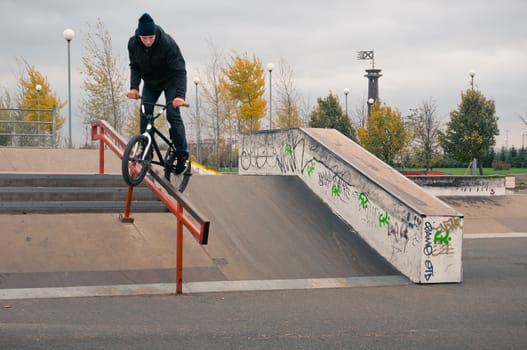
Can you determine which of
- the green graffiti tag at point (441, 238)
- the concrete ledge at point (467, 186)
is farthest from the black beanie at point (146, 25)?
the concrete ledge at point (467, 186)

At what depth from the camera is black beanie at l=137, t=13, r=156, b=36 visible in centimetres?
758

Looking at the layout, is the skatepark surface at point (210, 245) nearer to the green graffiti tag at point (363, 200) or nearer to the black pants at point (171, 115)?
the green graffiti tag at point (363, 200)

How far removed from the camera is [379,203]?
9.79 metres

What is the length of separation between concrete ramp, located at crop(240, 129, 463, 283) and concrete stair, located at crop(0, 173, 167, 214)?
9.99 ft

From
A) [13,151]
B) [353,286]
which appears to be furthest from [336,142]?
[13,151]

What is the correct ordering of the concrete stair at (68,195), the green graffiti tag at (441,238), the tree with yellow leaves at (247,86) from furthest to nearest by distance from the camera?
the tree with yellow leaves at (247,86) < the concrete stair at (68,195) < the green graffiti tag at (441,238)

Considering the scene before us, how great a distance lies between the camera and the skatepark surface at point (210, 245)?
7.79 m

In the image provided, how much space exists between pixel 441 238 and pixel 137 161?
4.05 m

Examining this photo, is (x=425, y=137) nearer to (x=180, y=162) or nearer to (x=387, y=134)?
(x=387, y=134)

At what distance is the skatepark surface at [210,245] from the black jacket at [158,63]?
2.07m

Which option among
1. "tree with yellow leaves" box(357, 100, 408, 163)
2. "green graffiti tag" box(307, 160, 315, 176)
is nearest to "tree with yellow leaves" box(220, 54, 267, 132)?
"tree with yellow leaves" box(357, 100, 408, 163)

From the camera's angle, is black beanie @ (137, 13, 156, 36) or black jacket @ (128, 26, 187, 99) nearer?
black beanie @ (137, 13, 156, 36)

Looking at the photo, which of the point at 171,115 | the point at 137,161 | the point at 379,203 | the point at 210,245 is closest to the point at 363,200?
the point at 379,203

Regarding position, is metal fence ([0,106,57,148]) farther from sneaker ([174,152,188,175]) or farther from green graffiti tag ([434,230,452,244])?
green graffiti tag ([434,230,452,244])
